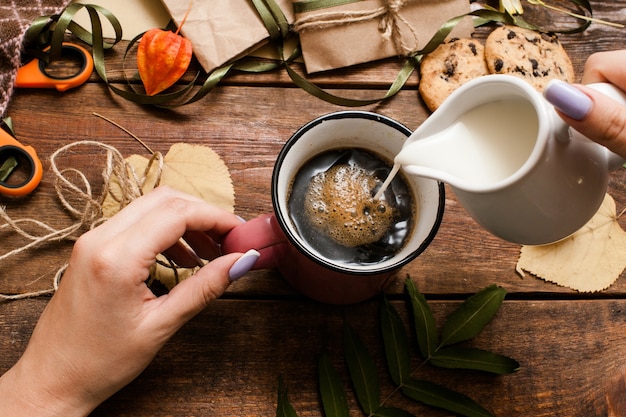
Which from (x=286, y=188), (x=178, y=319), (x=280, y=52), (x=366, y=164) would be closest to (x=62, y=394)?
(x=178, y=319)

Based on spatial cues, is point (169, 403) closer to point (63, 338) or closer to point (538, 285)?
point (63, 338)

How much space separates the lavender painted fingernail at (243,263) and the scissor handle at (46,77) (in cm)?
44

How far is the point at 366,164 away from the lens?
785 mm

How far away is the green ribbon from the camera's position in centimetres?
90

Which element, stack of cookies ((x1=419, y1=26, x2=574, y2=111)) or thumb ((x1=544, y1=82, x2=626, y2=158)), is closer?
thumb ((x1=544, y1=82, x2=626, y2=158))

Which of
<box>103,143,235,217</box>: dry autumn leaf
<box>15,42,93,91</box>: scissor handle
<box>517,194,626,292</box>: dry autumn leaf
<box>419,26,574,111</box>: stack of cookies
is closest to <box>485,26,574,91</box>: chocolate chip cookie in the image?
<box>419,26,574,111</box>: stack of cookies

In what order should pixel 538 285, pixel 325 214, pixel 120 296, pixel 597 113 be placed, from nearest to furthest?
1. pixel 597 113
2. pixel 120 296
3. pixel 325 214
4. pixel 538 285

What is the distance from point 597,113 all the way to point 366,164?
0.33m

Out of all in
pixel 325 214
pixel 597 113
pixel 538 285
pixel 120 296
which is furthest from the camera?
pixel 538 285

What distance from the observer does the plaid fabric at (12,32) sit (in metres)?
0.88

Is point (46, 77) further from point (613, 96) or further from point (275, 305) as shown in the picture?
point (613, 96)

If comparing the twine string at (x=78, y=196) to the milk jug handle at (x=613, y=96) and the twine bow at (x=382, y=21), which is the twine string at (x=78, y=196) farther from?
the milk jug handle at (x=613, y=96)

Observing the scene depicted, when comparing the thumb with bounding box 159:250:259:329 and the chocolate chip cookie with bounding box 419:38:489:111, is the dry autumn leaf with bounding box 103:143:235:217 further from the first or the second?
the chocolate chip cookie with bounding box 419:38:489:111

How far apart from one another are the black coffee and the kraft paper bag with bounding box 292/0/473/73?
0.74 ft
